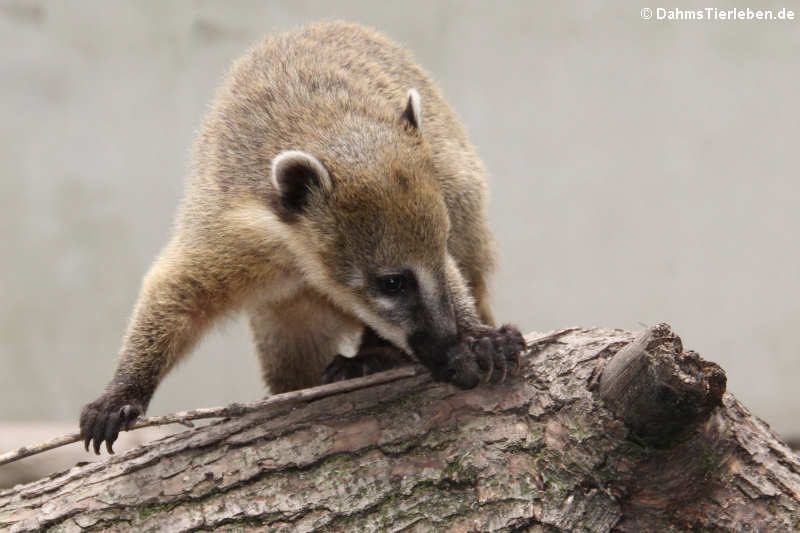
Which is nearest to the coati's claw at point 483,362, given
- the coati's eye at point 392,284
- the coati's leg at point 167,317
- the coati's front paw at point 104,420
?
the coati's eye at point 392,284

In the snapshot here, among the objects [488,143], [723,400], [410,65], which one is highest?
[488,143]

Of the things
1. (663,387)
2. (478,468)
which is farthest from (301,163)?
(663,387)

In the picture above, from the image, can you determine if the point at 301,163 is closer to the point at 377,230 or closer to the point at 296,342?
the point at 377,230

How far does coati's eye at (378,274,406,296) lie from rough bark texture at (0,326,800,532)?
464 mm

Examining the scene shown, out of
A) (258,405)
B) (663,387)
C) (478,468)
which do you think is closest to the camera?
(663,387)

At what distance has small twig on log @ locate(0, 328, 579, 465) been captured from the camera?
2893 millimetres

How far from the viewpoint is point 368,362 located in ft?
12.7

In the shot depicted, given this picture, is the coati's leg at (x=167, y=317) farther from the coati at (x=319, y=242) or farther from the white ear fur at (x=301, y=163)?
the white ear fur at (x=301, y=163)

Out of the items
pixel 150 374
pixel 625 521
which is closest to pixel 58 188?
pixel 150 374

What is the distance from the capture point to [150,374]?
3.55 m

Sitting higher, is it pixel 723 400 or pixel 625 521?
pixel 723 400

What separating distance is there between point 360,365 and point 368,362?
4 cm

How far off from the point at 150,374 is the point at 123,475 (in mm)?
592

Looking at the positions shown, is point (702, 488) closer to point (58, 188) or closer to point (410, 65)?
point (410, 65)
